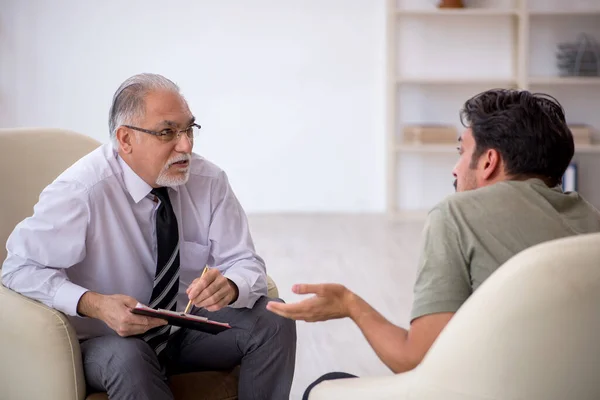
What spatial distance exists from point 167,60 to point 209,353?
4342 mm

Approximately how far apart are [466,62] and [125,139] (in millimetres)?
4479

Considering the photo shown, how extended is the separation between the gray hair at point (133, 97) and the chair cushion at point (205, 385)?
622 mm

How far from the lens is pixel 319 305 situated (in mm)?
1719

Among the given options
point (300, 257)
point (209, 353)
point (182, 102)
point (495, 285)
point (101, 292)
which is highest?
point (182, 102)

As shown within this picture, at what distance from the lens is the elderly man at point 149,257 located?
82.7 inches

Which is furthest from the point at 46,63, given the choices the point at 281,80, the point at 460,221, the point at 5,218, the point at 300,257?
the point at 460,221

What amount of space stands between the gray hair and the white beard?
14 centimetres

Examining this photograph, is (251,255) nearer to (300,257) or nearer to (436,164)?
(300,257)

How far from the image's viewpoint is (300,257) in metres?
5.09

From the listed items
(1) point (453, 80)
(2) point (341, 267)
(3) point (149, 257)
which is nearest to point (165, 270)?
(3) point (149, 257)

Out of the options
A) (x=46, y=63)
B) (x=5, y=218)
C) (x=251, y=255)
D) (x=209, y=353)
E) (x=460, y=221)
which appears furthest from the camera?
(x=46, y=63)

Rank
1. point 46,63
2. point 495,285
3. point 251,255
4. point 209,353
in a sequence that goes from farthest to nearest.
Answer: point 46,63, point 251,255, point 209,353, point 495,285

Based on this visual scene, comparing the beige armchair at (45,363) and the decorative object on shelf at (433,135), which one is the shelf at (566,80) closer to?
the decorative object on shelf at (433,135)

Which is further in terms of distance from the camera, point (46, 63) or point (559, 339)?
point (46, 63)
